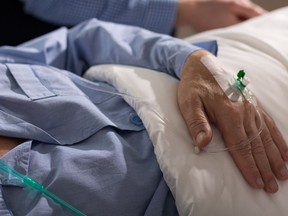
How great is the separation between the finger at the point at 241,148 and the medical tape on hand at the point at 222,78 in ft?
0.10

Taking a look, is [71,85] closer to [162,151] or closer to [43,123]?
[43,123]

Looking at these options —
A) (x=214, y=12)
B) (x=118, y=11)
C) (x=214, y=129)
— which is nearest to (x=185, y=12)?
(x=214, y=12)

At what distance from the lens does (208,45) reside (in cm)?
88

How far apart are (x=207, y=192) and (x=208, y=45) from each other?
384mm

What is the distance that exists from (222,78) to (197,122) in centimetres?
10

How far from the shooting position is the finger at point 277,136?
0.67 m

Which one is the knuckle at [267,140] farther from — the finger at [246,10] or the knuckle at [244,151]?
the finger at [246,10]

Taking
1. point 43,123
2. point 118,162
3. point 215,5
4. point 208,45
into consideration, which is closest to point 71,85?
point 43,123

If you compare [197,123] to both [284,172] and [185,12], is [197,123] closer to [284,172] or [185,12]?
[284,172]

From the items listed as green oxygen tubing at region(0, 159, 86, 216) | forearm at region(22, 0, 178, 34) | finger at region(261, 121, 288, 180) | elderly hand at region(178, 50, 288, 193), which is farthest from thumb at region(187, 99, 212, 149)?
forearm at region(22, 0, 178, 34)

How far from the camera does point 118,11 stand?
1213 millimetres

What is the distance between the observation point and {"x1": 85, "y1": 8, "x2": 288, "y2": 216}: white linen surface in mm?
605

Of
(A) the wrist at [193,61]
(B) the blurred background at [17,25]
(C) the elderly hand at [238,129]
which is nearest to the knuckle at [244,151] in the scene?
(C) the elderly hand at [238,129]

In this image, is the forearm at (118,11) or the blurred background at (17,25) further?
the blurred background at (17,25)
